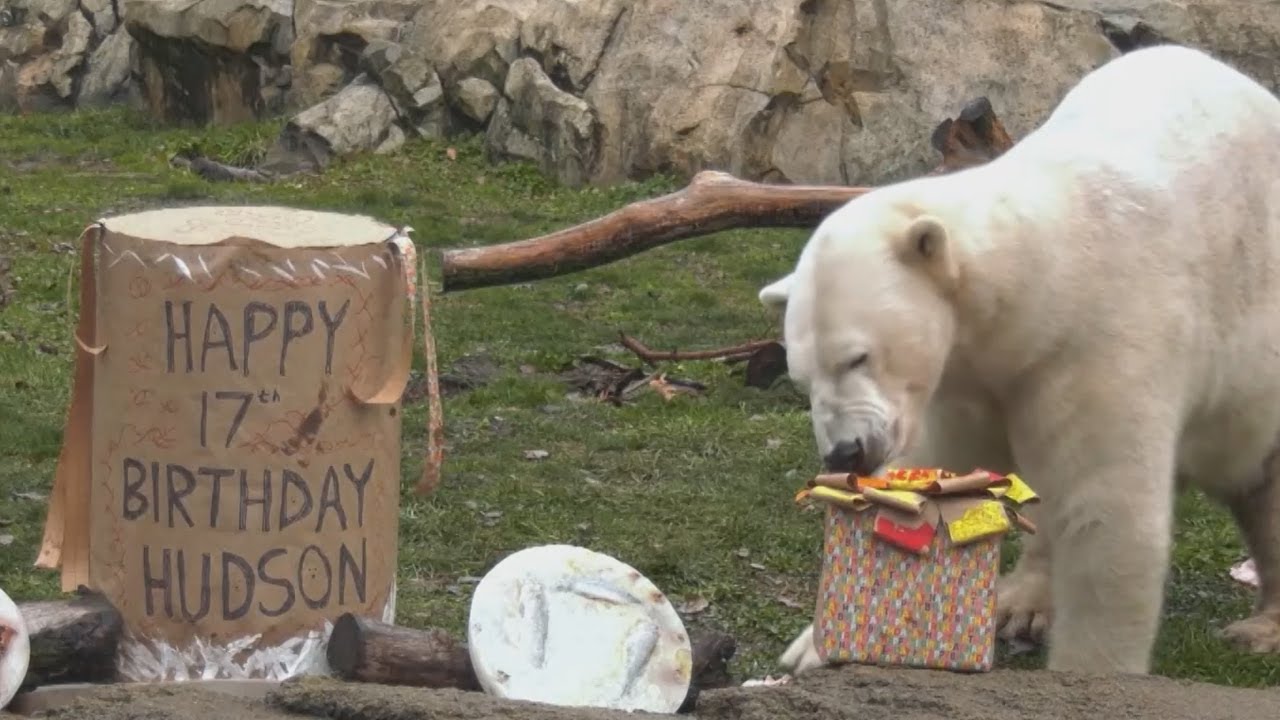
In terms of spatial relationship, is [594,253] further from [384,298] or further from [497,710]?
[497,710]

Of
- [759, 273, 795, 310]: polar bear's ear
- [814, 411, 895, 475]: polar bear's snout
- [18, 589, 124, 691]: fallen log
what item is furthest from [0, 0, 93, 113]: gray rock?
[814, 411, 895, 475]: polar bear's snout

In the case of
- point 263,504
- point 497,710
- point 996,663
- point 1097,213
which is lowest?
point 996,663

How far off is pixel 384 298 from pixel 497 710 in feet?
3.26

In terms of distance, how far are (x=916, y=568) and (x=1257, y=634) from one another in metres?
1.55

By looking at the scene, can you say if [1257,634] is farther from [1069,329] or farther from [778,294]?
[778,294]

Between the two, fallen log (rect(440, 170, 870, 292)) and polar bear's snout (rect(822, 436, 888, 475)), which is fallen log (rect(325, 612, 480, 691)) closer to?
polar bear's snout (rect(822, 436, 888, 475))

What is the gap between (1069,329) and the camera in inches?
156

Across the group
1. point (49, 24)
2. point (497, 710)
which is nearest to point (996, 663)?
point (497, 710)

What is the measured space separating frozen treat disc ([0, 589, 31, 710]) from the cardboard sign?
1.04 ft

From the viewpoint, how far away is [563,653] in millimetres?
3713

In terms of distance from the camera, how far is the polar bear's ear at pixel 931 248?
3.81m

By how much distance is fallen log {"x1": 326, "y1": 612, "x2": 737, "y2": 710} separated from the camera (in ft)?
11.9

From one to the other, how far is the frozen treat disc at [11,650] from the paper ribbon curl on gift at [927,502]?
156 centimetres

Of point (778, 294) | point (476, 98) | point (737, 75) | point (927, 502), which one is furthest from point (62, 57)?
point (927, 502)
